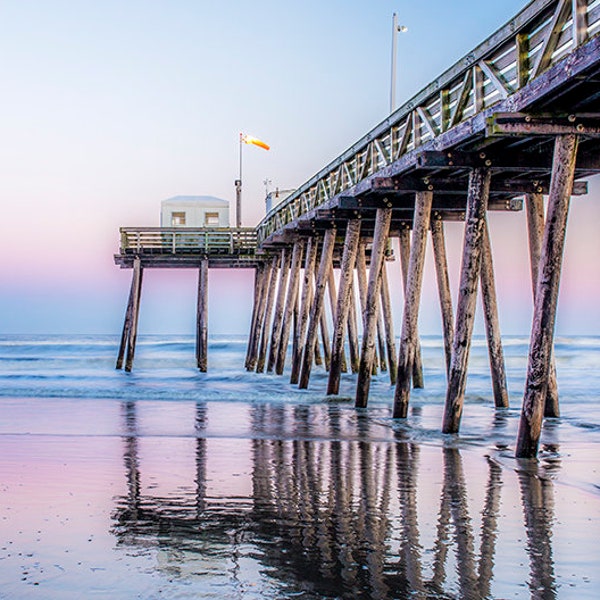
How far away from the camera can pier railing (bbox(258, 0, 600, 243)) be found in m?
8.16

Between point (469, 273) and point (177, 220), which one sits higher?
point (177, 220)

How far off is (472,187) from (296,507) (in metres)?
5.80

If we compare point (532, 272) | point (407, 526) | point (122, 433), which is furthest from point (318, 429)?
point (407, 526)

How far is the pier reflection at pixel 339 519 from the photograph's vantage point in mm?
5246

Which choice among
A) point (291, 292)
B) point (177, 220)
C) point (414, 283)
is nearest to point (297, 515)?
point (414, 283)

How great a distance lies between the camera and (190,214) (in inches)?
1380

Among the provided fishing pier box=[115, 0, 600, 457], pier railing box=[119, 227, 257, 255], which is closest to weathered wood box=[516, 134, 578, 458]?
fishing pier box=[115, 0, 600, 457]

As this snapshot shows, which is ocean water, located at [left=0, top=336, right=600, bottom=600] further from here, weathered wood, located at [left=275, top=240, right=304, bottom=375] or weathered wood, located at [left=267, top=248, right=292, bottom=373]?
weathered wood, located at [left=267, top=248, right=292, bottom=373]

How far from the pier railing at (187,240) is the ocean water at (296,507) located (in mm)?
13989

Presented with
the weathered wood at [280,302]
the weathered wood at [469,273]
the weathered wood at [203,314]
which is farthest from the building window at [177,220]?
the weathered wood at [469,273]

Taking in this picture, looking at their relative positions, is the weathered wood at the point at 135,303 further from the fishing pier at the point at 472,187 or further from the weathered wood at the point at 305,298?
the weathered wood at the point at 305,298

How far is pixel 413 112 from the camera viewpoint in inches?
490

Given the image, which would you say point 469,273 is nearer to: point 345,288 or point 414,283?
point 414,283

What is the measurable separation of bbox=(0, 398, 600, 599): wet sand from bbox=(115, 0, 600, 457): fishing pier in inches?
52.9
